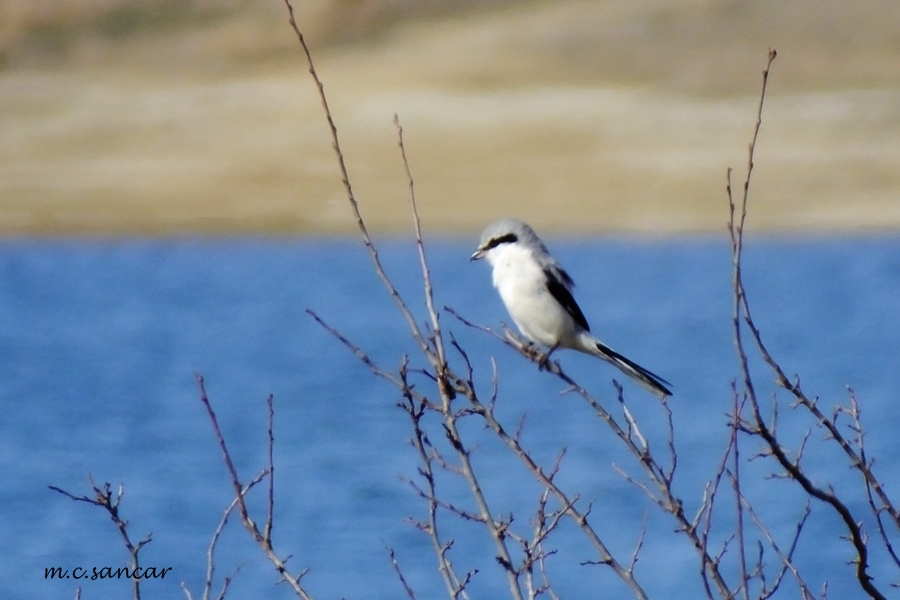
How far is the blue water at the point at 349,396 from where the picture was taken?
751cm

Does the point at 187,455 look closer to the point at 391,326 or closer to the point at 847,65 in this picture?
the point at 391,326

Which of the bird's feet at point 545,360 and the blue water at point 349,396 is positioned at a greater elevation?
the blue water at point 349,396

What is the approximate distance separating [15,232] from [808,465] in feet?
42.5

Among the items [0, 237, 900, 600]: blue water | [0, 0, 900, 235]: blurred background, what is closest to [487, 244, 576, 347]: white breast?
[0, 237, 900, 600]: blue water

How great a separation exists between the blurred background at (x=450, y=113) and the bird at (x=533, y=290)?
14.9 metres

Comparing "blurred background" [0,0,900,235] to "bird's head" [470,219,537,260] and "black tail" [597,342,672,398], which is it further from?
"black tail" [597,342,672,398]

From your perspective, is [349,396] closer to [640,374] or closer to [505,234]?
[505,234]

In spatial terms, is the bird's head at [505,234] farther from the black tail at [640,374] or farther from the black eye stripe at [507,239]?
the black tail at [640,374]

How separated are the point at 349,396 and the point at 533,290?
7.68 m

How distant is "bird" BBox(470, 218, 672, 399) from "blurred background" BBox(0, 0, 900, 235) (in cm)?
1486

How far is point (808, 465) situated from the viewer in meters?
9.20

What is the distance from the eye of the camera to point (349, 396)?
1177 centimetres

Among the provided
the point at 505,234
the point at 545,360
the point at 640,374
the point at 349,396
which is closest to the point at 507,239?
the point at 505,234

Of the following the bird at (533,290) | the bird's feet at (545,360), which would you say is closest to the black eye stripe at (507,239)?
the bird at (533,290)
